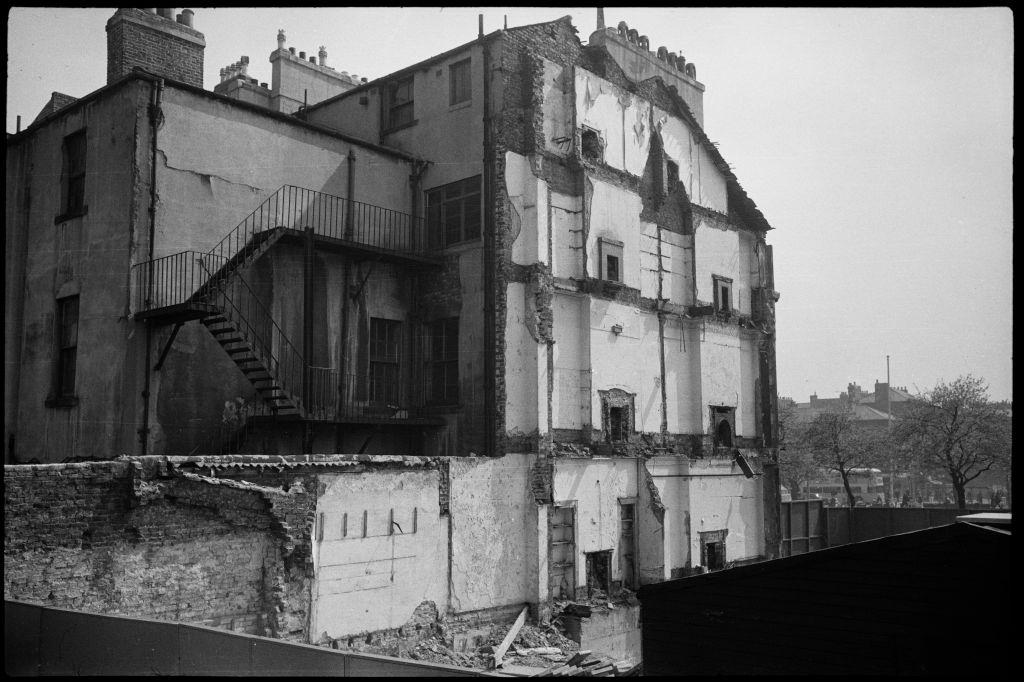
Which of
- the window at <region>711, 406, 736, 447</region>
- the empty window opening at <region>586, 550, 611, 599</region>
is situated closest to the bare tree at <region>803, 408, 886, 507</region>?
the window at <region>711, 406, 736, 447</region>

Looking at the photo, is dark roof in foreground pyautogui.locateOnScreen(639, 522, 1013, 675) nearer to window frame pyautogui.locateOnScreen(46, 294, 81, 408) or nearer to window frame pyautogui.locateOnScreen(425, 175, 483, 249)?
window frame pyautogui.locateOnScreen(425, 175, 483, 249)

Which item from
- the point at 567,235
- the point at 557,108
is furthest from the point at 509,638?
the point at 557,108

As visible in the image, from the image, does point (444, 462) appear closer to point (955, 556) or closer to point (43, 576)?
point (43, 576)

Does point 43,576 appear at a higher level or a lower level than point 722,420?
lower

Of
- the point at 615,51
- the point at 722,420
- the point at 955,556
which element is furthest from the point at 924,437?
the point at 955,556

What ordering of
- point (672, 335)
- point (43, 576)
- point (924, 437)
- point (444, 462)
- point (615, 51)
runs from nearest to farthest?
point (43, 576)
point (444, 462)
point (672, 335)
point (615, 51)
point (924, 437)

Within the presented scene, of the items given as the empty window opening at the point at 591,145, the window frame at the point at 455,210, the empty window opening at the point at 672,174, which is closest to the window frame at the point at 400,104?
the window frame at the point at 455,210

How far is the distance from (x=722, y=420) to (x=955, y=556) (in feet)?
51.5

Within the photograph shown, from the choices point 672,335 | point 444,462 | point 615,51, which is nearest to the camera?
point 444,462

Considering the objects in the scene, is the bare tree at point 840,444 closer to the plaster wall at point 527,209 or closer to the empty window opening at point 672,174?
the empty window opening at point 672,174

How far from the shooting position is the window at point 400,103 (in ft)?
75.4

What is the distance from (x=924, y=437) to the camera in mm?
43188

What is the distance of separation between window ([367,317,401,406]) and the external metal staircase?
20.8 inches

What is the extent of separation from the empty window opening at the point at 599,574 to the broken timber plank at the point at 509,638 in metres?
2.16
